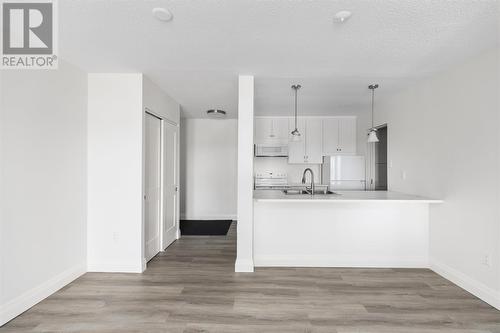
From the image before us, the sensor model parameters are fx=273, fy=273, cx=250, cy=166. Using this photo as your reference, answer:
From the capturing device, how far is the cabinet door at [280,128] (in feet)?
18.7

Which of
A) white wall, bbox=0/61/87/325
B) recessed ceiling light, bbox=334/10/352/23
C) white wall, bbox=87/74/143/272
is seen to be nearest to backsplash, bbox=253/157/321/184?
white wall, bbox=87/74/143/272

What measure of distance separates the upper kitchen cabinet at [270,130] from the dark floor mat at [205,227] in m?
1.87

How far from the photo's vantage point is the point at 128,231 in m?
3.20

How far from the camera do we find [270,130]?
18.7 ft

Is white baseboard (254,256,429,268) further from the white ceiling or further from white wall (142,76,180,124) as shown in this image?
white wall (142,76,180,124)

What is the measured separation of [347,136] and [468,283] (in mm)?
3441

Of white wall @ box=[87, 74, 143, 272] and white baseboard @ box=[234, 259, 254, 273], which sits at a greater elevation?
white wall @ box=[87, 74, 143, 272]

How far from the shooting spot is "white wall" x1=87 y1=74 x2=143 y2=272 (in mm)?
3189

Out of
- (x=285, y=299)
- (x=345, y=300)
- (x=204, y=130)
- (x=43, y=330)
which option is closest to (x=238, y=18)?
(x=285, y=299)

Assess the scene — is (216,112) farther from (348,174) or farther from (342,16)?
(342,16)

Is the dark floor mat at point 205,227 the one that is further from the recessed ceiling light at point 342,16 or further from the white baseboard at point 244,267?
the recessed ceiling light at point 342,16

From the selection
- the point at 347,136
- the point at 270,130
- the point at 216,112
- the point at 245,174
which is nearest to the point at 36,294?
the point at 245,174

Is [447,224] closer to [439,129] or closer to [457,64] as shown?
[439,129]

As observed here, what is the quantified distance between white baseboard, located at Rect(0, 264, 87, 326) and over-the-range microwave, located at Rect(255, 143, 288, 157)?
11.7 ft
